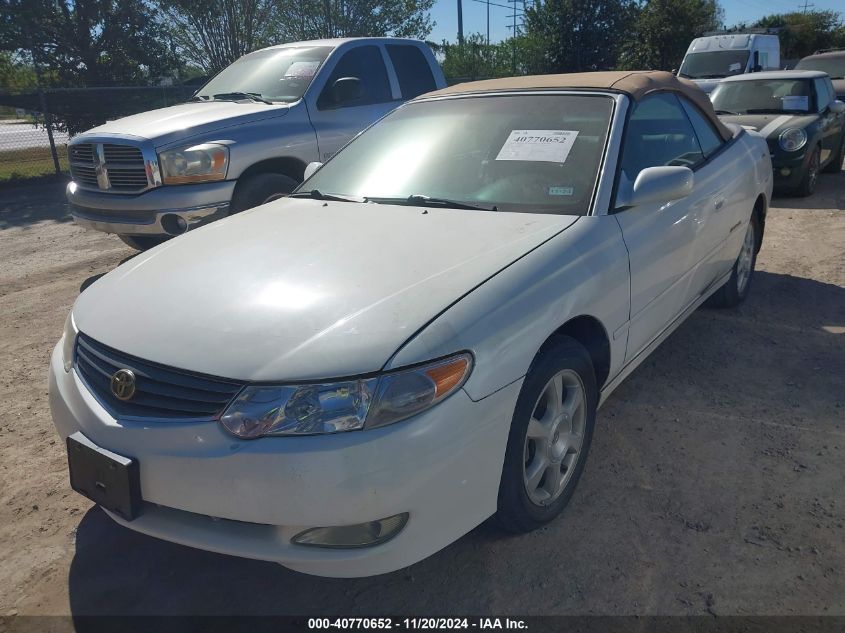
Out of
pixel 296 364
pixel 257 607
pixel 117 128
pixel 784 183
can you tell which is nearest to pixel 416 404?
pixel 296 364

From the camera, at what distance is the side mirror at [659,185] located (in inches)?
117

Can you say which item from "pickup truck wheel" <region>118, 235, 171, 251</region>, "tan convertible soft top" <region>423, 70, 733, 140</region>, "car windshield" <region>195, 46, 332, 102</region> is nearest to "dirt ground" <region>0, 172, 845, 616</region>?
"tan convertible soft top" <region>423, 70, 733, 140</region>

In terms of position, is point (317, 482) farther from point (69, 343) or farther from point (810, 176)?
point (810, 176)

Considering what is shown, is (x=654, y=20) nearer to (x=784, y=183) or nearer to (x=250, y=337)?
(x=784, y=183)

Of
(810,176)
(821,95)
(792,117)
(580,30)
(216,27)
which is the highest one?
(216,27)

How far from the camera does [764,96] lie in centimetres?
962

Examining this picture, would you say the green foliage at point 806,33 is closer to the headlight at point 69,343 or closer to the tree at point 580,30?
the tree at point 580,30

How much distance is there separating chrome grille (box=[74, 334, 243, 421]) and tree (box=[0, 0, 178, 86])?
12.8 metres

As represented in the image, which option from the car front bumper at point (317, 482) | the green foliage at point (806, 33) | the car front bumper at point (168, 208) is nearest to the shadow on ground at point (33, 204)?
the car front bumper at point (168, 208)

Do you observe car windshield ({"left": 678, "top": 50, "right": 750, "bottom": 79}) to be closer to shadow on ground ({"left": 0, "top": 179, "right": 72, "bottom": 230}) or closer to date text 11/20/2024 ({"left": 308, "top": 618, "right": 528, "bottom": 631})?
shadow on ground ({"left": 0, "top": 179, "right": 72, "bottom": 230})

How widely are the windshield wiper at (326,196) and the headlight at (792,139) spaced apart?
23.5ft

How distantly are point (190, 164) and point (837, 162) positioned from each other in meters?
9.69

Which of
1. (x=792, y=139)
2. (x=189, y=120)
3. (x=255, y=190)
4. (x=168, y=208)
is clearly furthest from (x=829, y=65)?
(x=168, y=208)

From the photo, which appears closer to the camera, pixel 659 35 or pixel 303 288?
pixel 303 288
